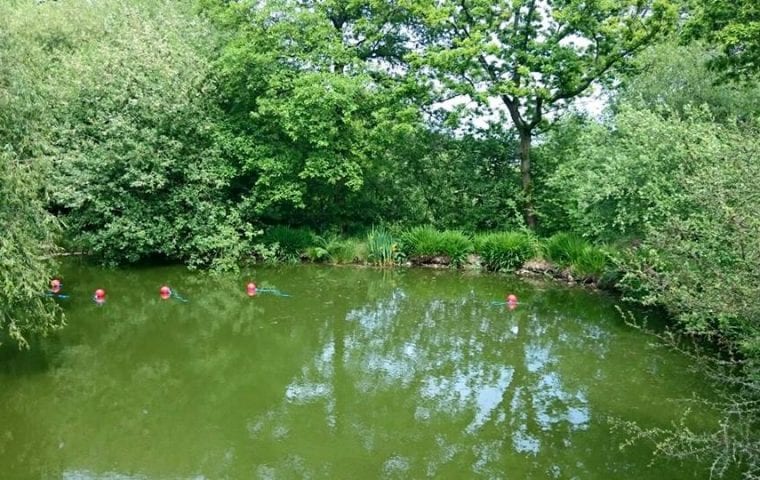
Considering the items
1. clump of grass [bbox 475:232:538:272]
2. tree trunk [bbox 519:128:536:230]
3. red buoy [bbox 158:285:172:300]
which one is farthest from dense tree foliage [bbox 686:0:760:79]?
red buoy [bbox 158:285:172:300]

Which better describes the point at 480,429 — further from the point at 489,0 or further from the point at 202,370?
the point at 489,0

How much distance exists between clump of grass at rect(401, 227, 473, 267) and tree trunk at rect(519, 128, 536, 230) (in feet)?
6.40

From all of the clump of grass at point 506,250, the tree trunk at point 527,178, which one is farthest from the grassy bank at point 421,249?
the tree trunk at point 527,178

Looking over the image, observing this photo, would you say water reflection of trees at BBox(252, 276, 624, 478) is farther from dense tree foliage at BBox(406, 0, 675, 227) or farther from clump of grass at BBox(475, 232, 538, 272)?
dense tree foliage at BBox(406, 0, 675, 227)

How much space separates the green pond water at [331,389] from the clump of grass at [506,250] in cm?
263

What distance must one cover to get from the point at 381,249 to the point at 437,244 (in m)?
1.32

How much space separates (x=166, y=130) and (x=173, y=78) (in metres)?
1.08

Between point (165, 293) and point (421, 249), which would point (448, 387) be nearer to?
point (165, 293)

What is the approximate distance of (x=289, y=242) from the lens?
15.3 meters

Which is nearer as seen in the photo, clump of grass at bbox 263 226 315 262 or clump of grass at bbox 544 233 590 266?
clump of grass at bbox 544 233 590 266

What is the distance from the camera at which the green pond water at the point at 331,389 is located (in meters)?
6.16

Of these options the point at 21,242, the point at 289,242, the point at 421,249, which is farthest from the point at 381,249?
the point at 21,242

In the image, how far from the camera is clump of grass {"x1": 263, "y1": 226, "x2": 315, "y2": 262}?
15.3 metres

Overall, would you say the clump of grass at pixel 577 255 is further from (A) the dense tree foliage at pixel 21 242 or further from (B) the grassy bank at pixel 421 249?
(A) the dense tree foliage at pixel 21 242
